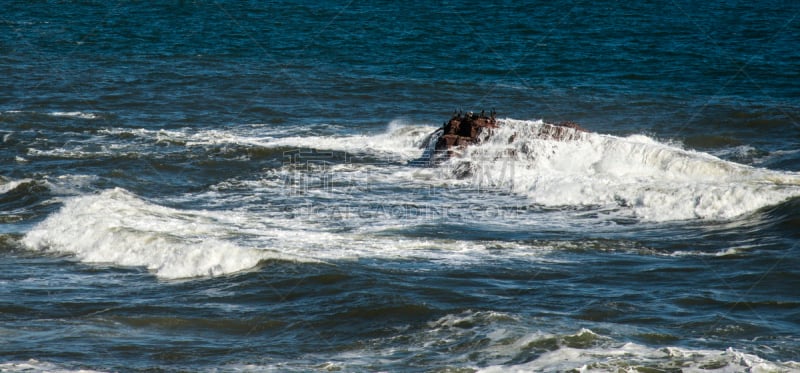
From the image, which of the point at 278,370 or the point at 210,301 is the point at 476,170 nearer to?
the point at 210,301

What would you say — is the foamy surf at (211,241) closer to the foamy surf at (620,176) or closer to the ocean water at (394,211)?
the ocean water at (394,211)

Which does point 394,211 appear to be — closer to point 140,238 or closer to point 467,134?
point 140,238

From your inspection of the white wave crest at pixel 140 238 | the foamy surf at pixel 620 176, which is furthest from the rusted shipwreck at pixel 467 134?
the white wave crest at pixel 140 238

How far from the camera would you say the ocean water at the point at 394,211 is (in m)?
10.0

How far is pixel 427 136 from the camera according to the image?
22.6 meters

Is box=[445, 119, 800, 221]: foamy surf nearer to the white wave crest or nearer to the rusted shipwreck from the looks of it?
the rusted shipwreck

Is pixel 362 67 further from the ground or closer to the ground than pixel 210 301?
further from the ground

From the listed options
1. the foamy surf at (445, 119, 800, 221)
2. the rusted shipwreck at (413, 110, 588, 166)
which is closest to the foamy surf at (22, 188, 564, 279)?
the foamy surf at (445, 119, 800, 221)

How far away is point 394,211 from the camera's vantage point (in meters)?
16.1

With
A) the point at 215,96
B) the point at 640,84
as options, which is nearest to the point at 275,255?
the point at 215,96

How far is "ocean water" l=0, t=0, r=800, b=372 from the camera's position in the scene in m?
10.0

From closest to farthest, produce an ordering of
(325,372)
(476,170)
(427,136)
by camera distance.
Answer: (325,372) → (476,170) → (427,136)

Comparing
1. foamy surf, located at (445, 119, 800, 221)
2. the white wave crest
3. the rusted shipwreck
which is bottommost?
the white wave crest

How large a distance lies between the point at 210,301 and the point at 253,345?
1.67 m
